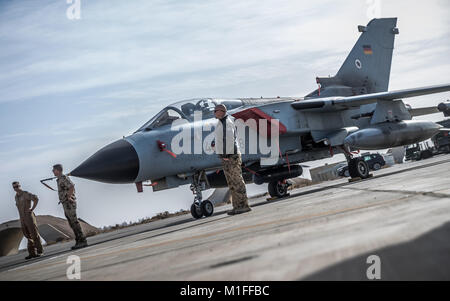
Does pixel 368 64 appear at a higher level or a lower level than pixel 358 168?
higher

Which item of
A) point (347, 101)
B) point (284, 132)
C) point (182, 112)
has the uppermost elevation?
point (182, 112)

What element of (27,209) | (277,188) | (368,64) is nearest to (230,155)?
(27,209)

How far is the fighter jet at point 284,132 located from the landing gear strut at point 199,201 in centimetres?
2

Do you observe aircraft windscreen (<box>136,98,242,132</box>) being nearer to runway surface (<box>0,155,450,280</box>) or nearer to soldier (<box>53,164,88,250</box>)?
soldier (<box>53,164,88,250</box>)

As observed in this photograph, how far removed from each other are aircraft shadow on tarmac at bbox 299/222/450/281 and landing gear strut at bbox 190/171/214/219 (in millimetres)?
9089

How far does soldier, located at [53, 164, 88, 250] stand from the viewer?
11078 millimetres

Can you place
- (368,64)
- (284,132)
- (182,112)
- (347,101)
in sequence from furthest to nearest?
1. (368,64)
2. (347,101)
3. (284,132)
4. (182,112)

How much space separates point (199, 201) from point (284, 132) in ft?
11.7

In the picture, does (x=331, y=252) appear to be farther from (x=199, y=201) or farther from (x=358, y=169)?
(x=358, y=169)

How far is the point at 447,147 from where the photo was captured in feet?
118

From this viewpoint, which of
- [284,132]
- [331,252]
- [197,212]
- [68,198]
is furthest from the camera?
[284,132]

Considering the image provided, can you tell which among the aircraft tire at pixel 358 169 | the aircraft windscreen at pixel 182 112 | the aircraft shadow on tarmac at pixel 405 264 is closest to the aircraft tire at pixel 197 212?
the aircraft windscreen at pixel 182 112

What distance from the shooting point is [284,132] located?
14.1m
